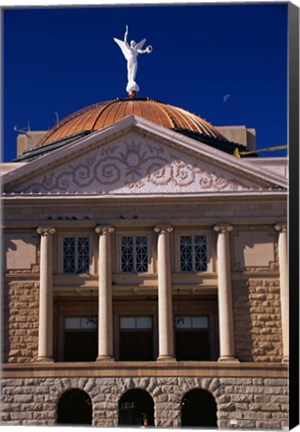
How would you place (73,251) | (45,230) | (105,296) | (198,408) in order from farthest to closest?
1. (73,251)
2. (45,230)
3. (198,408)
4. (105,296)

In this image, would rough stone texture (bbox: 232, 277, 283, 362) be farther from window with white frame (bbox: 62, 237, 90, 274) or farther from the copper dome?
the copper dome

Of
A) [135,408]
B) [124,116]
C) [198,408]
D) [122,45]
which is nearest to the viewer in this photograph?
[135,408]

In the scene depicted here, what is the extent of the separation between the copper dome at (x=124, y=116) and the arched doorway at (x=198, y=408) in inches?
477

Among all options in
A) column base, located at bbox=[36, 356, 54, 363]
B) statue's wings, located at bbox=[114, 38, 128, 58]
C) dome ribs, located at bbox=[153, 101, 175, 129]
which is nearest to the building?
column base, located at bbox=[36, 356, 54, 363]

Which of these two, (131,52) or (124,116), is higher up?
(131,52)

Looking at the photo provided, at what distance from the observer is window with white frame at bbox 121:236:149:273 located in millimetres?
38812

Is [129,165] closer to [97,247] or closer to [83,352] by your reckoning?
[97,247]

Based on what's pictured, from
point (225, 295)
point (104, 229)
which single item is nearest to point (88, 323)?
point (104, 229)

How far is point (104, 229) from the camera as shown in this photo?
3850cm

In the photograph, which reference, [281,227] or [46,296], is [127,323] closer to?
[46,296]

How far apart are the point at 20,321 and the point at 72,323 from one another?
2.72 metres

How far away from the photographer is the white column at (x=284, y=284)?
123ft

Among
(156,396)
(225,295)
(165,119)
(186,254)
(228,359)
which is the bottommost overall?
(156,396)

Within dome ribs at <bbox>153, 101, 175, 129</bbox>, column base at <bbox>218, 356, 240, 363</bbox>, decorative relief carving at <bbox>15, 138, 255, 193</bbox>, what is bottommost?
column base at <bbox>218, 356, 240, 363</bbox>
